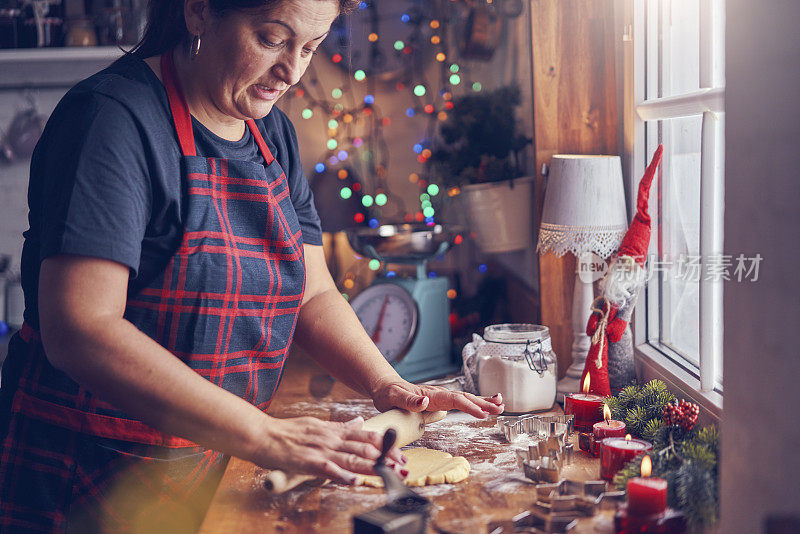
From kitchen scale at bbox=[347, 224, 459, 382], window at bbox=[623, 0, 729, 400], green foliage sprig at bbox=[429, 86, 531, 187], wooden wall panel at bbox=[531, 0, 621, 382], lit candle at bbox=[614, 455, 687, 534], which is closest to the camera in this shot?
lit candle at bbox=[614, 455, 687, 534]

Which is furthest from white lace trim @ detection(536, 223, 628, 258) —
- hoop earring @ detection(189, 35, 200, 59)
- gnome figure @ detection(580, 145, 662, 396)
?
hoop earring @ detection(189, 35, 200, 59)

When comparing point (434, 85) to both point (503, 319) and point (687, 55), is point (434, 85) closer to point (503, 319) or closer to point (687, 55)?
point (503, 319)

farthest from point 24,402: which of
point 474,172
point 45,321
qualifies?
point 474,172

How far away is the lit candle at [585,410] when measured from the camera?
1.32 meters

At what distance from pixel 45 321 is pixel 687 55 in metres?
1.31

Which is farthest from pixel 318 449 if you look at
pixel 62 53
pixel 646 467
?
pixel 62 53

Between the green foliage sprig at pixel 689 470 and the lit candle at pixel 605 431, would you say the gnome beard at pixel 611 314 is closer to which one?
the lit candle at pixel 605 431

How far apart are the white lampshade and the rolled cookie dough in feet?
2.05

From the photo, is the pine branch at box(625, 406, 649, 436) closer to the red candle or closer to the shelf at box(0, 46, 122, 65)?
the red candle

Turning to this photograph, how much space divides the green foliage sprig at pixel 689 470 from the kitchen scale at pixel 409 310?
106 centimetres

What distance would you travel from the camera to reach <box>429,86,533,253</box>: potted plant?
2039mm

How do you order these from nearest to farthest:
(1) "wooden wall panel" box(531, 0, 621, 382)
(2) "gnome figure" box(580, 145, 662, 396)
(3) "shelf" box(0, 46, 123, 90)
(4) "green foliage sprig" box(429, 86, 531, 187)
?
1. (2) "gnome figure" box(580, 145, 662, 396)
2. (1) "wooden wall panel" box(531, 0, 621, 382)
3. (4) "green foliage sprig" box(429, 86, 531, 187)
4. (3) "shelf" box(0, 46, 123, 90)

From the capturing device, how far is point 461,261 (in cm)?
329

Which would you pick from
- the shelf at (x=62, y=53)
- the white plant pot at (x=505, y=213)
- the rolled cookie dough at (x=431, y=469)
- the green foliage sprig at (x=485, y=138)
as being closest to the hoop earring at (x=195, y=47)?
the rolled cookie dough at (x=431, y=469)
